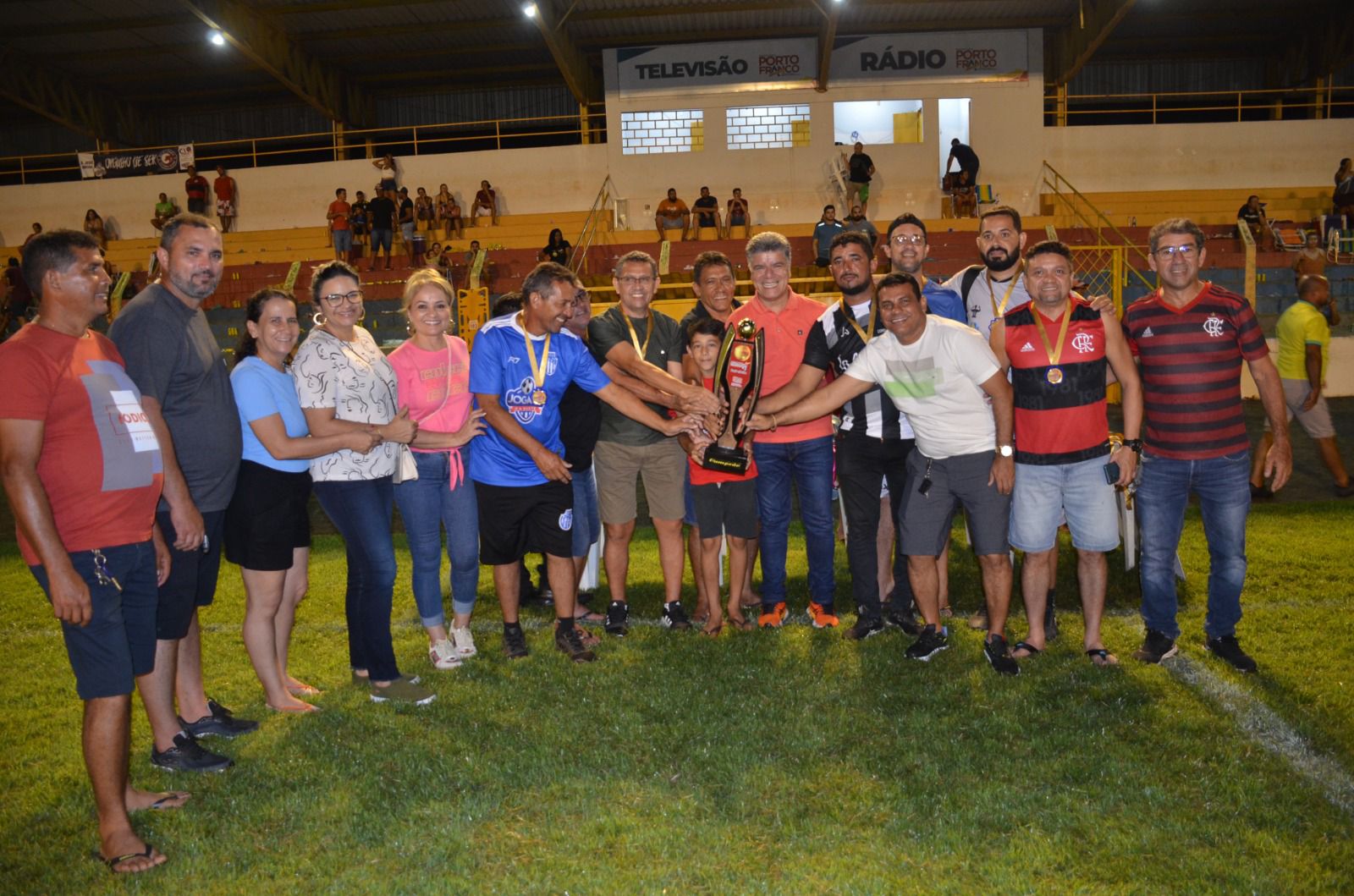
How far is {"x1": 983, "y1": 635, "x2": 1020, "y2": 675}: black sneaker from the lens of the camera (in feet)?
15.8

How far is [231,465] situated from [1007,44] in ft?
75.9

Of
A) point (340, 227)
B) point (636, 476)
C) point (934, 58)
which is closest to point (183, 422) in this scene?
point (636, 476)

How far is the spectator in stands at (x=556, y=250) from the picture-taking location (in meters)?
A: 19.0

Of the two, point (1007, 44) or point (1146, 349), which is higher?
point (1007, 44)

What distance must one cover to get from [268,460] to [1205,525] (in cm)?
449

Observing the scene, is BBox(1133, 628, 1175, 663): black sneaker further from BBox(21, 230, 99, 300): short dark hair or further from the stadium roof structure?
the stadium roof structure

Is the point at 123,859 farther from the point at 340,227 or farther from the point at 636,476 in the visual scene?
the point at 340,227

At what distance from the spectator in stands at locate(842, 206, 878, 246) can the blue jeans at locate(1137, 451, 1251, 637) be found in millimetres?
12231

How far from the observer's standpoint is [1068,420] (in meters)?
4.82

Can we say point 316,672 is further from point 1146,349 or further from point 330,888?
point 1146,349

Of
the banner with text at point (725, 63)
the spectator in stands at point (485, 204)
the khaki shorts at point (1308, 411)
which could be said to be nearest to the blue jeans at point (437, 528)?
the khaki shorts at point (1308, 411)

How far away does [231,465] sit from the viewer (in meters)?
4.20

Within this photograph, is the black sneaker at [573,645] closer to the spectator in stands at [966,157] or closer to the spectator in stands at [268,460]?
the spectator in stands at [268,460]

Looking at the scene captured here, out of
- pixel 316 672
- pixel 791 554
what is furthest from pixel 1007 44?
pixel 316 672
